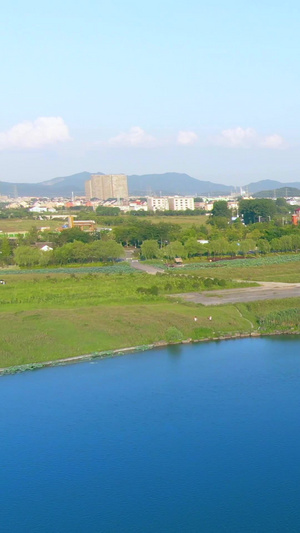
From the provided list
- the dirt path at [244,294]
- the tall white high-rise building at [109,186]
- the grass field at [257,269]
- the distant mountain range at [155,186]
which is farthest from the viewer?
the distant mountain range at [155,186]

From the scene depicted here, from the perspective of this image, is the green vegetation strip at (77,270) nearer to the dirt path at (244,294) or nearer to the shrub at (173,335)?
the dirt path at (244,294)

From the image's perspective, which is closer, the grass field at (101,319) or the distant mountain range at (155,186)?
the grass field at (101,319)

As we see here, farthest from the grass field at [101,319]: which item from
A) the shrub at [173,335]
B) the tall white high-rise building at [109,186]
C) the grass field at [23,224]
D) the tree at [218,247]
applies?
the tall white high-rise building at [109,186]

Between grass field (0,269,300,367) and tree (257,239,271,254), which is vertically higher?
tree (257,239,271,254)

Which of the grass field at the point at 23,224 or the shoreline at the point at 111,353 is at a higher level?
the grass field at the point at 23,224

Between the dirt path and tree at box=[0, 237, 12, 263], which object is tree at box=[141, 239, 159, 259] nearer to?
tree at box=[0, 237, 12, 263]

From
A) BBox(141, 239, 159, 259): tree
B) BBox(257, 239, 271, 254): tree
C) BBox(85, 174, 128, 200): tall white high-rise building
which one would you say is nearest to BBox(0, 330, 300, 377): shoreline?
BBox(141, 239, 159, 259): tree

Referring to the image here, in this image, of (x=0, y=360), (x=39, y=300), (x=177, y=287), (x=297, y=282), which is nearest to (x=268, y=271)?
(x=297, y=282)
